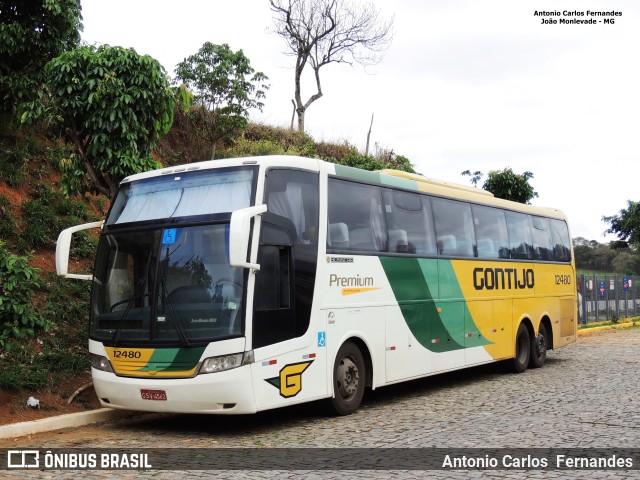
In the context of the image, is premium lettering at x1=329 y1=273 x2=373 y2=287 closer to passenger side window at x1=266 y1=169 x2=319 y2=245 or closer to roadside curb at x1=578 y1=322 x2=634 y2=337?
passenger side window at x1=266 y1=169 x2=319 y2=245

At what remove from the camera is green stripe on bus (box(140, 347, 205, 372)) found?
27.8 ft

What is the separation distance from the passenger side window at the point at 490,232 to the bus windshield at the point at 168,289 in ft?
21.8

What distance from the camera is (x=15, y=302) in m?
9.18

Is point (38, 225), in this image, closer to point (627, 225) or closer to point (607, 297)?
point (607, 297)

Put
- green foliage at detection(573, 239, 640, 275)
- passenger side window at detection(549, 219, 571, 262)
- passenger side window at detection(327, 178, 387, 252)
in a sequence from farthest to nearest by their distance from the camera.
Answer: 1. green foliage at detection(573, 239, 640, 275)
2. passenger side window at detection(549, 219, 571, 262)
3. passenger side window at detection(327, 178, 387, 252)

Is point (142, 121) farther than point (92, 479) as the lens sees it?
Yes

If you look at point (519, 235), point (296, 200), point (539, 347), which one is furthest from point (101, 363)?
point (539, 347)

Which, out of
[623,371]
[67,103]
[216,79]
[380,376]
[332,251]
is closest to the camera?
[332,251]

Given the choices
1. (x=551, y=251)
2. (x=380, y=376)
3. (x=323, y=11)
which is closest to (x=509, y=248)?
(x=551, y=251)

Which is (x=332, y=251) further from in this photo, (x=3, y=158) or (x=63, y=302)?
(x=3, y=158)

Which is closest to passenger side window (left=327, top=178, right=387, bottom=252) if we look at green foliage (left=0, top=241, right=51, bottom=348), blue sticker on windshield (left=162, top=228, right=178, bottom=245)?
blue sticker on windshield (left=162, top=228, right=178, bottom=245)

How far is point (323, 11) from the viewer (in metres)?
40.3

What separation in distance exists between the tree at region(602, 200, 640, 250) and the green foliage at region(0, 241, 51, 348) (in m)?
44.1

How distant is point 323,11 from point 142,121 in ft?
99.6
